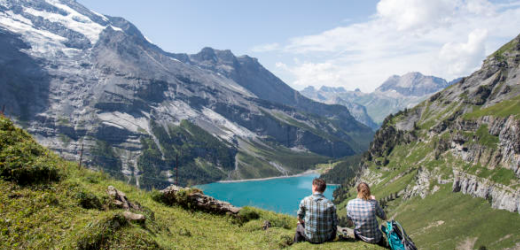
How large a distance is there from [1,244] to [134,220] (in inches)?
158

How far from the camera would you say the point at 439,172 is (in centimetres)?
19862

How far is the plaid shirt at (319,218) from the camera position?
1183cm

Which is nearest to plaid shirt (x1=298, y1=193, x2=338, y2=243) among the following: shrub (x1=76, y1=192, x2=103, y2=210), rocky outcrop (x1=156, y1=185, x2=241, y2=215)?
rocky outcrop (x1=156, y1=185, x2=241, y2=215)

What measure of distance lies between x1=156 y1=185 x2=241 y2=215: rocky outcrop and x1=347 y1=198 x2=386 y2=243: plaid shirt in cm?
919

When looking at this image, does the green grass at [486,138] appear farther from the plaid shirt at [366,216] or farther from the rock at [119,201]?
the rock at [119,201]

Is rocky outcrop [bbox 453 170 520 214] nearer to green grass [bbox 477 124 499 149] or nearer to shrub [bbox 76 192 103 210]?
green grass [bbox 477 124 499 149]

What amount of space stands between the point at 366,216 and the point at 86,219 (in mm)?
10870

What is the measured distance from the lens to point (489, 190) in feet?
501

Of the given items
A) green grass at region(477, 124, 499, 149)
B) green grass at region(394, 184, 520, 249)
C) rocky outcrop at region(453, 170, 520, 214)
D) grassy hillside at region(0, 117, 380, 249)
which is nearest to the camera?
grassy hillside at region(0, 117, 380, 249)

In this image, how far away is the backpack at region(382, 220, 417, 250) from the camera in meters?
11.3

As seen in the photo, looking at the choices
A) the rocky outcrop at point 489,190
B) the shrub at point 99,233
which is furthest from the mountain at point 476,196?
the shrub at point 99,233

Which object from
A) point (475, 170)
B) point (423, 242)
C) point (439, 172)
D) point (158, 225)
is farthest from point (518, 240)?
point (158, 225)

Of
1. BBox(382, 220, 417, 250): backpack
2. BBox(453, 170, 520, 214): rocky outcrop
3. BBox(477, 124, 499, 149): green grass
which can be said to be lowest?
BBox(453, 170, 520, 214): rocky outcrop

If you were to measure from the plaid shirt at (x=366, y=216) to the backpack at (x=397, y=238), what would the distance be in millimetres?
470
